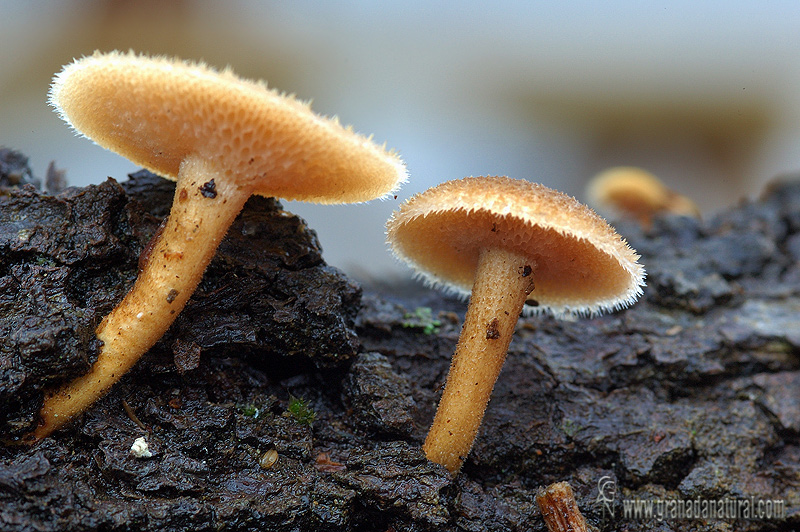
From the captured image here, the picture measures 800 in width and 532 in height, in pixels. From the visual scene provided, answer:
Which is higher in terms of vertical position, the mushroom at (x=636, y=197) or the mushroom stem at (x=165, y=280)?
the mushroom at (x=636, y=197)

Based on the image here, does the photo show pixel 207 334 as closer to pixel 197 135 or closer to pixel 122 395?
pixel 122 395

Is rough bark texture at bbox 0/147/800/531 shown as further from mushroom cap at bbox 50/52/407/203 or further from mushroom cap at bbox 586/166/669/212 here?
mushroom cap at bbox 586/166/669/212

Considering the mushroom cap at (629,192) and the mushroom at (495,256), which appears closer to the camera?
the mushroom at (495,256)

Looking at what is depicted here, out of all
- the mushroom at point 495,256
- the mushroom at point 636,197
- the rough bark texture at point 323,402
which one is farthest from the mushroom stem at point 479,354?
the mushroom at point 636,197

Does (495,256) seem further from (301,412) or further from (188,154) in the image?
(188,154)

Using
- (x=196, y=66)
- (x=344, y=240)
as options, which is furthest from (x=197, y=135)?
(x=344, y=240)

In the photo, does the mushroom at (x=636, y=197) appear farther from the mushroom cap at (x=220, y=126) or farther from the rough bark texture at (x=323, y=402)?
the mushroom cap at (x=220, y=126)

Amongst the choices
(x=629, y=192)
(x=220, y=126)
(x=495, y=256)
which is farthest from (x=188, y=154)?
(x=629, y=192)
